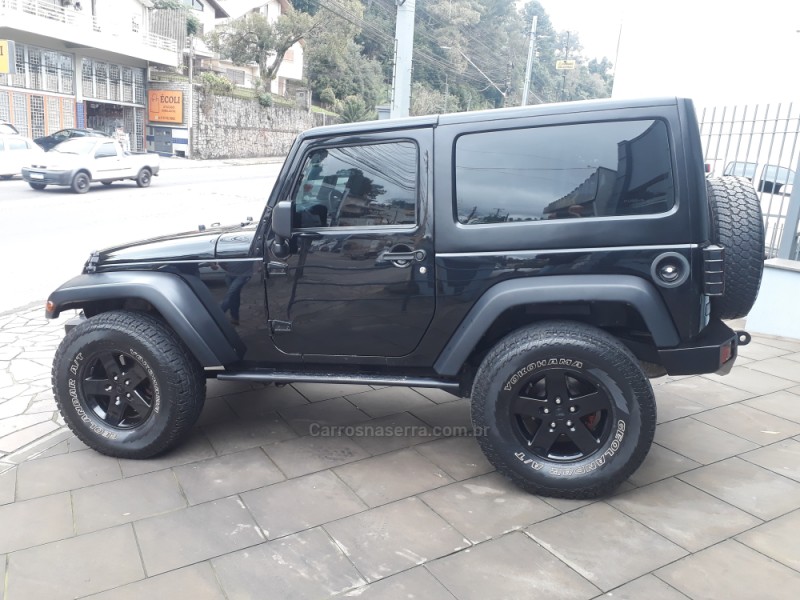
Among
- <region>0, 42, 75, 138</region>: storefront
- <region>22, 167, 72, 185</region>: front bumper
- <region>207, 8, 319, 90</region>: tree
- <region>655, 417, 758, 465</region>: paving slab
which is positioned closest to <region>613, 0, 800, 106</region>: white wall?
<region>655, 417, 758, 465</region>: paving slab

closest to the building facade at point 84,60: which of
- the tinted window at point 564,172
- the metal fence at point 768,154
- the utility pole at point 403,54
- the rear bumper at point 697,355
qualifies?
the utility pole at point 403,54

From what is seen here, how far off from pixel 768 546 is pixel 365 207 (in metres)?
2.48

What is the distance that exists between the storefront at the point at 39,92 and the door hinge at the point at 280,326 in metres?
29.8

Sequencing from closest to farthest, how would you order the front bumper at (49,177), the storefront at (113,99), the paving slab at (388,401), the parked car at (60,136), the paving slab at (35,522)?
the paving slab at (35,522) → the paving slab at (388,401) → the front bumper at (49,177) → the parked car at (60,136) → the storefront at (113,99)

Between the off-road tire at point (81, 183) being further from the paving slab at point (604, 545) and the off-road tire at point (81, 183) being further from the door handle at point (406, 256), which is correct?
the paving slab at point (604, 545)

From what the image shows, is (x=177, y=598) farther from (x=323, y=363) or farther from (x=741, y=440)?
(x=741, y=440)

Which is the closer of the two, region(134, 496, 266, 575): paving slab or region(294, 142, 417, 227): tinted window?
region(134, 496, 266, 575): paving slab

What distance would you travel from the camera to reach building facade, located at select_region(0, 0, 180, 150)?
93.5 feet

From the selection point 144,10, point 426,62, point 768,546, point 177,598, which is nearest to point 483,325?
point 768,546

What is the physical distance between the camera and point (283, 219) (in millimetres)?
3426

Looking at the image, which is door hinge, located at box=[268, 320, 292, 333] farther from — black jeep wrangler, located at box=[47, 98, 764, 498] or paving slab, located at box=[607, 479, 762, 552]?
paving slab, located at box=[607, 479, 762, 552]

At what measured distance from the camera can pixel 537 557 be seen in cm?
285

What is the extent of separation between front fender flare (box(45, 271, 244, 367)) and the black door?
0.34m

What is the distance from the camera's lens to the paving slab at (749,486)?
327cm
